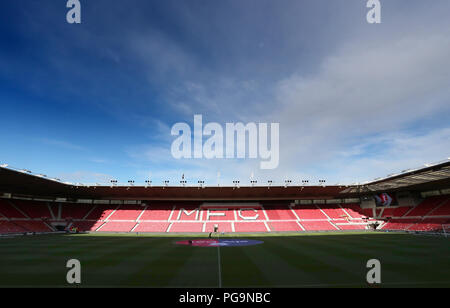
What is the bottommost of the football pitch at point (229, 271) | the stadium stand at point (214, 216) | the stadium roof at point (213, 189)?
the stadium stand at point (214, 216)

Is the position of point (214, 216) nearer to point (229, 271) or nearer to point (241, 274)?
point (229, 271)

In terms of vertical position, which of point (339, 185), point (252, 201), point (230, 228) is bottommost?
point (230, 228)

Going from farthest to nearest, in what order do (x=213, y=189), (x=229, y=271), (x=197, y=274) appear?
(x=213, y=189), (x=229, y=271), (x=197, y=274)

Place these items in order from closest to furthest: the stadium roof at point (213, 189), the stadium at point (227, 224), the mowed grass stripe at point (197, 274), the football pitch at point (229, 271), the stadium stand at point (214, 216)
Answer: the mowed grass stripe at point (197, 274)
the football pitch at point (229, 271)
the stadium at point (227, 224)
the stadium roof at point (213, 189)
the stadium stand at point (214, 216)

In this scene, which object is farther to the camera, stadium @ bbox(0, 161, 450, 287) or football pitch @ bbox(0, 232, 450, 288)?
stadium @ bbox(0, 161, 450, 287)

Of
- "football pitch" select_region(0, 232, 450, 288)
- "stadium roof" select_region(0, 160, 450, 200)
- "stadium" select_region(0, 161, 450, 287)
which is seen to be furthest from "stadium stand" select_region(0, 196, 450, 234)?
"football pitch" select_region(0, 232, 450, 288)

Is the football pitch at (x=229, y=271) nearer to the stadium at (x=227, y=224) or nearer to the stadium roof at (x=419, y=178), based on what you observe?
the stadium at (x=227, y=224)

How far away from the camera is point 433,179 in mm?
36531

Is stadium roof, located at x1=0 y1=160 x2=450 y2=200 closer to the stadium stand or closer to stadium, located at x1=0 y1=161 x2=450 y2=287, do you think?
stadium, located at x1=0 y1=161 x2=450 y2=287

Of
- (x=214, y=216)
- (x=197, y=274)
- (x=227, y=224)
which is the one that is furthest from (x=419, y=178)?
(x=197, y=274)

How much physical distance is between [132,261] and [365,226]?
50132 millimetres

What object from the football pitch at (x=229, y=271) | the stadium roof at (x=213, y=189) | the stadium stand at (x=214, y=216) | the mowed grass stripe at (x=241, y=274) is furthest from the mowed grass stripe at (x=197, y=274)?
the stadium stand at (x=214, y=216)
